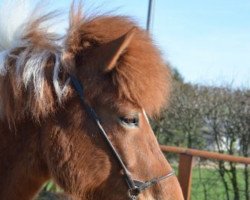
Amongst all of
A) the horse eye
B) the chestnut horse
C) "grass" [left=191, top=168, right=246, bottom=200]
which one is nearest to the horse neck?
the chestnut horse

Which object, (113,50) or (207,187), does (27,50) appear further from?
(207,187)

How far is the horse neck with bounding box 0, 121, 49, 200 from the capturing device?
97.0 inches

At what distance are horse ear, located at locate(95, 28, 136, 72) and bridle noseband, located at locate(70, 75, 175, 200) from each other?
170 millimetres

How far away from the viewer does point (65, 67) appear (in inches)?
99.1

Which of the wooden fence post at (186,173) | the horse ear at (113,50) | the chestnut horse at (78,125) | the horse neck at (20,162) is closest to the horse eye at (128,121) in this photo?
the chestnut horse at (78,125)

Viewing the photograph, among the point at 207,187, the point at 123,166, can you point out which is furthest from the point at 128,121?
the point at 207,187

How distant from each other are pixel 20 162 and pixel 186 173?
2619 millimetres

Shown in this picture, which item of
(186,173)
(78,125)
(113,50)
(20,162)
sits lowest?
(186,173)

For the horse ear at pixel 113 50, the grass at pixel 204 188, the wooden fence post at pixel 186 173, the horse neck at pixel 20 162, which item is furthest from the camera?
the grass at pixel 204 188

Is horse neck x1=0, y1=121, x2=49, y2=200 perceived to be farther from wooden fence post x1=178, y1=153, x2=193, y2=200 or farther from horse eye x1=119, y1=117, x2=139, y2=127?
wooden fence post x1=178, y1=153, x2=193, y2=200

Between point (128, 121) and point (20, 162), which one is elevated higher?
point (128, 121)

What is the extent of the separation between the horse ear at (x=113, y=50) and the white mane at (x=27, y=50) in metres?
0.22

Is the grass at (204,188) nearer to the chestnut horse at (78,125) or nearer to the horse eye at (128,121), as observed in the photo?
the chestnut horse at (78,125)

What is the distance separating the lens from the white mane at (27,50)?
2.47 meters
